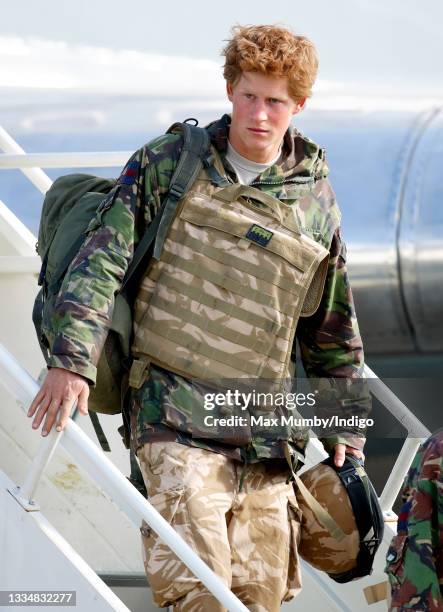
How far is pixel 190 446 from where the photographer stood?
2818 millimetres

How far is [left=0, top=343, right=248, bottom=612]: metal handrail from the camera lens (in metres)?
2.52

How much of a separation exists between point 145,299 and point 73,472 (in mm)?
1443

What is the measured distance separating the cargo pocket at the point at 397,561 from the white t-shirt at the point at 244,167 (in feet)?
3.74

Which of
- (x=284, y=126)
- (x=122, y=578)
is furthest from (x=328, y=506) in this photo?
(x=122, y=578)

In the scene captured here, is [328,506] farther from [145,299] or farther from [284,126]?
[284,126]

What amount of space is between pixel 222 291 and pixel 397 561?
94cm

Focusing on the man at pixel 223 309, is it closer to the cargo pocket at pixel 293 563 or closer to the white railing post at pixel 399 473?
the cargo pocket at pixel 293 563

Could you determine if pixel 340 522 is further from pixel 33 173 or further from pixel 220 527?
pixel 33 173

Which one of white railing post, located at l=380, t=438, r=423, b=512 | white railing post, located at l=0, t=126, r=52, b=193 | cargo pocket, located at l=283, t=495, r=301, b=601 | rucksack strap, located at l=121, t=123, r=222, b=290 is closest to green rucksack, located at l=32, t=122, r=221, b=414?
rucksack strap, located at l=121, t=123, r=222, b=290

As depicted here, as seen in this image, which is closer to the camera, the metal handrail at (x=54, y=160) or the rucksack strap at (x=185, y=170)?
the rucksack strap at (x=185, y=170)

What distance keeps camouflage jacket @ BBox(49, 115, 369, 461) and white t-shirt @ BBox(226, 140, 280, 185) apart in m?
0.02

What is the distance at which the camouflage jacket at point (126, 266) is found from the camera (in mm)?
2787

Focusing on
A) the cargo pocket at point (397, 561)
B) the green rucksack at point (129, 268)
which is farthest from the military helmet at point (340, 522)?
the cargo pocket at point (397, 561)

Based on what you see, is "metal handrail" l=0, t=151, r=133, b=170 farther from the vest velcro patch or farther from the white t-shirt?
the vest velcro patch
